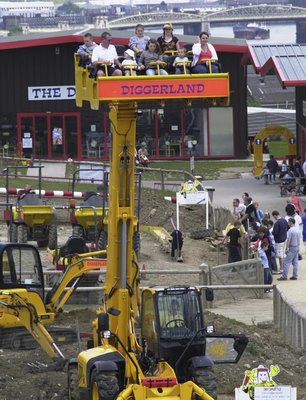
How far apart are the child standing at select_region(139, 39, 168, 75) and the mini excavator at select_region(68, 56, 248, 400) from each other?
0.32 meters

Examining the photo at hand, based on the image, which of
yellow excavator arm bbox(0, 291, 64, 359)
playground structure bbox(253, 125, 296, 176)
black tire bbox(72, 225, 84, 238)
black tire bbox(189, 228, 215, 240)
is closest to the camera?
yellow excavator arm bbox(0, 291, 64, 359)

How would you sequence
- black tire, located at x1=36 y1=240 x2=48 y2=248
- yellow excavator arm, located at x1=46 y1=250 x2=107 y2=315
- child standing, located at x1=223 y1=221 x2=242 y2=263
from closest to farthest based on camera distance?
1. yellow excavator arm, located at x1=46 y1=250 x2=107 y2=315
2. child standing, located at x1=223 y1=221 x2=242 y2=263
3. black tire, located at x1=36 y1=240 x2=48 y2=248

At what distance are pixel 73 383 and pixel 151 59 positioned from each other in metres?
4.30

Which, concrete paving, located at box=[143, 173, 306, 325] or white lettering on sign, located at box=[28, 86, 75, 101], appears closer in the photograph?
concrete paving, located at box=[143, 173, 306, 325]

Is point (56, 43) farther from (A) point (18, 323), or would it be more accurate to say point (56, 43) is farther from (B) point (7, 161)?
(A) point (18, 323)

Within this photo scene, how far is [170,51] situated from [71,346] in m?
5.43

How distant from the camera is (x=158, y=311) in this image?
16812mm

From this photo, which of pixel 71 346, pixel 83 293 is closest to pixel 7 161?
pixel 83 293

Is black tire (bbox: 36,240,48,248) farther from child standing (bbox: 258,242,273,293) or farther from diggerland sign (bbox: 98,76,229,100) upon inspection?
diggerland sign (bbox: 98,76,229,100)

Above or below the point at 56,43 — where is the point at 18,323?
below

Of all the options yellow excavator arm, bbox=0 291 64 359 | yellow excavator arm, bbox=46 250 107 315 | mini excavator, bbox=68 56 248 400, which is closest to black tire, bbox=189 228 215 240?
yellow excavator arm, bbox=46 250 107 315

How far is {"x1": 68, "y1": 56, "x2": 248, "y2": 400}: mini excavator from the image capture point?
53.7 feet

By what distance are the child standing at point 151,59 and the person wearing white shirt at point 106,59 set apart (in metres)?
0.32

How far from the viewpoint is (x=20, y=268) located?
70.9ft
